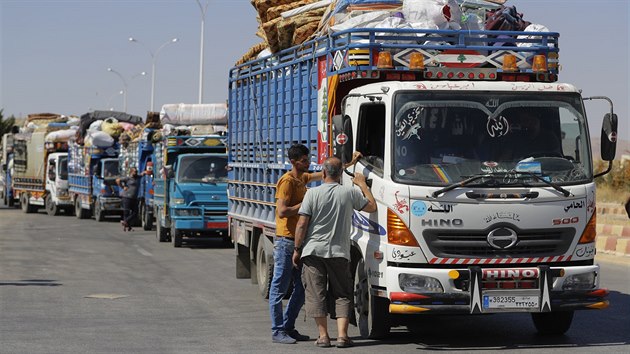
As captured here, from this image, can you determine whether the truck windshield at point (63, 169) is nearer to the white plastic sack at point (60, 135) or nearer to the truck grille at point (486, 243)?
the white plastic sack at point (60, 135)

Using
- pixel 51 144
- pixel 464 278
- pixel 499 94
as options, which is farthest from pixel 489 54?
pixel 51 144

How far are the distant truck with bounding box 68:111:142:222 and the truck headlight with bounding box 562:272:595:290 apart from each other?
84.5ft

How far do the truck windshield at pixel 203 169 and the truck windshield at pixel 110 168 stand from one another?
37.2ft

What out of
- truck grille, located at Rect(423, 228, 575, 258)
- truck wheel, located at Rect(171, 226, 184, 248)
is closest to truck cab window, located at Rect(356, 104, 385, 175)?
truck grille, located at Rect(423, 228, 575, 258)

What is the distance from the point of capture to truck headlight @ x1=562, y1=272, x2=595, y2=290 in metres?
10.3

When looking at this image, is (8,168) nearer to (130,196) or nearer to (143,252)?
(130,196)

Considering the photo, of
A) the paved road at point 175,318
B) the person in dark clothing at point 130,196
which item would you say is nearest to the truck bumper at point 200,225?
the paved road at point 175,318

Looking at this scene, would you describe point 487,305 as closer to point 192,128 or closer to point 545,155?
point 545,155

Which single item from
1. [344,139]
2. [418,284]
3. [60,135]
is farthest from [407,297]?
[60,135]

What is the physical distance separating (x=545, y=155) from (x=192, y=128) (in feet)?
55.1

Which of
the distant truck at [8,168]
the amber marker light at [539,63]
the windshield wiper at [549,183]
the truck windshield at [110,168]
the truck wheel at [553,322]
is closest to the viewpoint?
the windshield wiper at [549,183]

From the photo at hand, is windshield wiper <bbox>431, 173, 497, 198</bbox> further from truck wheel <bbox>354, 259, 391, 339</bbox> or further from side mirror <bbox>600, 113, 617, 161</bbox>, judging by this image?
side mirror <bbox>600, 113, 617, 161</bbox>

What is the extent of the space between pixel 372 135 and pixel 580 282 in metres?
2.36

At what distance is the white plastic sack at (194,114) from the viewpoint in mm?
26880
